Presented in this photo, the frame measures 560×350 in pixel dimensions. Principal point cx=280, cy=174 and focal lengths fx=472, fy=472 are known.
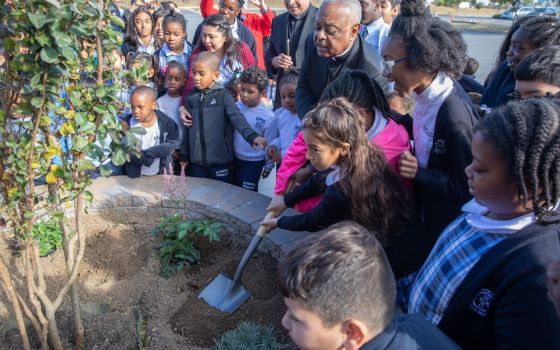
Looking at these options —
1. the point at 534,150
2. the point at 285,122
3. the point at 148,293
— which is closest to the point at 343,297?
the point at 534,150

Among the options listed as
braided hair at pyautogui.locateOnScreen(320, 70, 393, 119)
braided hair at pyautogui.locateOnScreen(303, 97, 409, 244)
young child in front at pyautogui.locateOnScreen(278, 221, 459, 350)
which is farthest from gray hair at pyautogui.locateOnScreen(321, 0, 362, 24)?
young child in front at pyautogui.locateOnScreen(278, 221, 459, 350)

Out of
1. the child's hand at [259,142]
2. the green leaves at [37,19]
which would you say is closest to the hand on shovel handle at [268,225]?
the child's hand at [259,142]

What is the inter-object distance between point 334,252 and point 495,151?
574mm

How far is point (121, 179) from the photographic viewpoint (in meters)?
3.79

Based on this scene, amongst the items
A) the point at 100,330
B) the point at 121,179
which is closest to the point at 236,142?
the point at 121,179

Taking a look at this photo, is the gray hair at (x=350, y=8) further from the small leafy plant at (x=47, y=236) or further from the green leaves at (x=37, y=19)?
the small leafy plant at (x=47, y=236)

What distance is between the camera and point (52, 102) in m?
1.65

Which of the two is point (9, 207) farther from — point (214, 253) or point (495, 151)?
point (495, 151)

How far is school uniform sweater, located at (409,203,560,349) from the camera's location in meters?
1.16

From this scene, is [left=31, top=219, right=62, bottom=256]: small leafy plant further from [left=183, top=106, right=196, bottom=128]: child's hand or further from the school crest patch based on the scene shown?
the school crest patch

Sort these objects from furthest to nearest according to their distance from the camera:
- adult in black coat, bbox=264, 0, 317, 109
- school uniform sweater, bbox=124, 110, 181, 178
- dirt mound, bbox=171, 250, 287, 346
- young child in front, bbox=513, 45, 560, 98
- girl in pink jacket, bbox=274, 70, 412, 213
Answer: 1. adult in black coat, bbox=264, 0, 317, 109
2. school uniform sweater, bbox=124, 110, 181, 178
3. dirt mound, bbox=171, 250, 287, 346
4. girl in pink jacket, bbox=274, 70, 412, 213
5. young child in front, bbox=513, 45, 560, 98

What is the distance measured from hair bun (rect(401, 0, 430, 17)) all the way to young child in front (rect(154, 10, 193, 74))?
280 cm

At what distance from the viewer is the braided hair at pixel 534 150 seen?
1.28 meters

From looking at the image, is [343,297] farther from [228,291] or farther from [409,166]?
[228,291]
